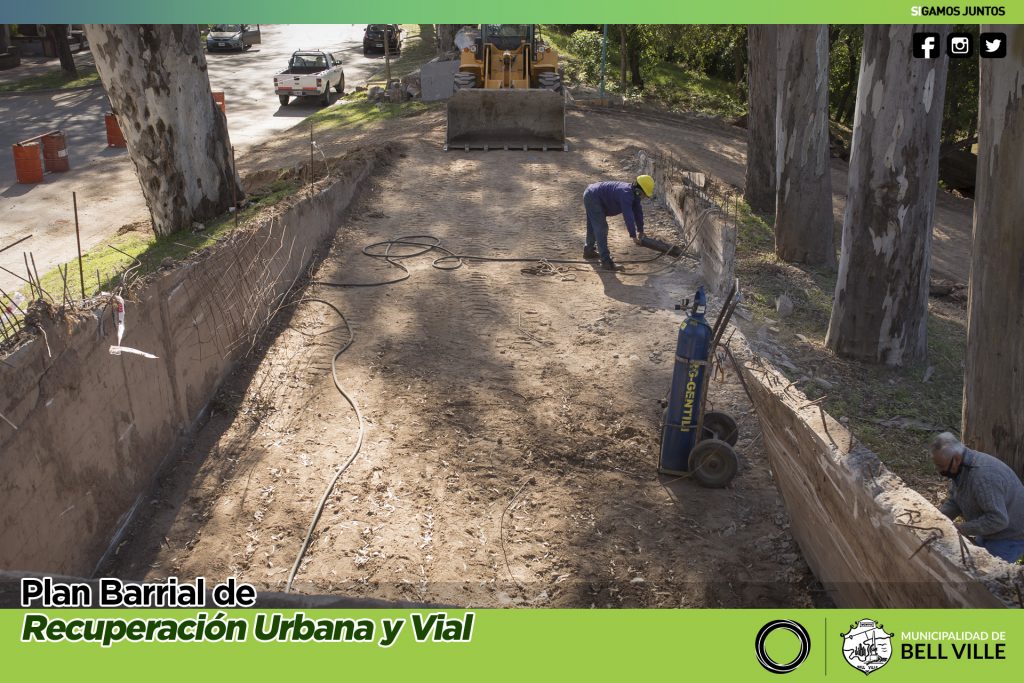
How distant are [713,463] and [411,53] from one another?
3852 centimetres

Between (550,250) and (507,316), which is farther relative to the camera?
(550,250)

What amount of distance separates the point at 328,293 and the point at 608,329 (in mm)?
3518

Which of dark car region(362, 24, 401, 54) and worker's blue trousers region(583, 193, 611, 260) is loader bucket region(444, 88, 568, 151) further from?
dark car region(362, 24, 401, 54)

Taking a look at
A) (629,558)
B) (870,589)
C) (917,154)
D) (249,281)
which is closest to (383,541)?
(629,558)

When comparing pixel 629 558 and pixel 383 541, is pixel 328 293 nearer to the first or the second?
pixel 383 541

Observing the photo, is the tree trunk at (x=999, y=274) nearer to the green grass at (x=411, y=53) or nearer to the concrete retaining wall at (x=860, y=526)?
the concrete retaining wall at (x=860, y=526)

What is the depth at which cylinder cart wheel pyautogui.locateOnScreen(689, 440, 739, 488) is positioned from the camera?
7.33 metres

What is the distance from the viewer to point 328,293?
452 inches

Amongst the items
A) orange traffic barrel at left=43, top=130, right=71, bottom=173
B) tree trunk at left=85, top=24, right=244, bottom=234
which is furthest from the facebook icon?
orange traffic barrel at left=43, top=130, right=71, bottom=173

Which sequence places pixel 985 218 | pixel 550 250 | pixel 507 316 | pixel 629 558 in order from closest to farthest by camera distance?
pixel 629 558
pixel 985 218
pixel 507 316
pixel 550 250

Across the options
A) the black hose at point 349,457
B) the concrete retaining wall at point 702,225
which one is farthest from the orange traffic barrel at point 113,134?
the black hose at point 349,457

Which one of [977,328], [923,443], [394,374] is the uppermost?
[977,328]


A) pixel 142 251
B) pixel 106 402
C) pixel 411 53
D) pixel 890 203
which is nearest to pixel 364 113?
pixel 142 251

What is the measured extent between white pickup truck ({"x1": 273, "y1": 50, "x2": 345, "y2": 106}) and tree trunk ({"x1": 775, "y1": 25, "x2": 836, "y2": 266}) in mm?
18780
